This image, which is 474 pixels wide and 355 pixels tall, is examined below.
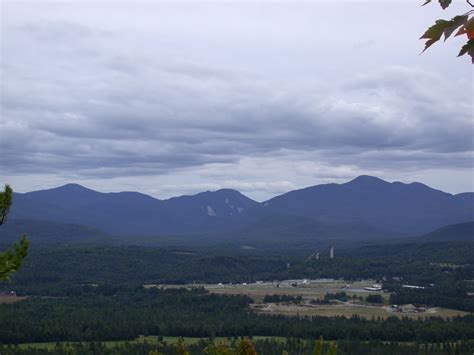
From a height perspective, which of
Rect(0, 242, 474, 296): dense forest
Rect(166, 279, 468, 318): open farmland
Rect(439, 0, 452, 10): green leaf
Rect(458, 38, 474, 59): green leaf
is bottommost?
Rect(166, 279, 468, 318): open farmland

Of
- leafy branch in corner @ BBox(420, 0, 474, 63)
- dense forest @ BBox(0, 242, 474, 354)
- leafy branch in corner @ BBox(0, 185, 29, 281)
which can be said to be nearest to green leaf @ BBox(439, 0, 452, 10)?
leafy branch in corner @ BBox(420, 0, 474, 63)

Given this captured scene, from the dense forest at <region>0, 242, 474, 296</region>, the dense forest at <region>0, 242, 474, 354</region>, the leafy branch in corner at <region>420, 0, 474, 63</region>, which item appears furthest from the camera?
the dense forest at <region>0, 242, 474, 296</region>

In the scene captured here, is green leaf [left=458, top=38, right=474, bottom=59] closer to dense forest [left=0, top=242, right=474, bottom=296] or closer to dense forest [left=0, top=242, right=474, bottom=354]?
dense forest [left=0, top=242, right=474, bottom=354]

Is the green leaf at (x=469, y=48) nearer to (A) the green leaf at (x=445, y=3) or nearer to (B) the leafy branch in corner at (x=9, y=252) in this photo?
(A) the green leaf at (x=445, y=3)

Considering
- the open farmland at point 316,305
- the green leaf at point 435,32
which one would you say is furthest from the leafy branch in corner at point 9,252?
the open farmland at point 316,305

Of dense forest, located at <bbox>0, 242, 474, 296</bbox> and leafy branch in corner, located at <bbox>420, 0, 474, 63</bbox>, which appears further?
dense forest, located at <bbox>0, 242, 474, 296</bbox>

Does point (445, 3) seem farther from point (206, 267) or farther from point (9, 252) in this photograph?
point (206, 267)
